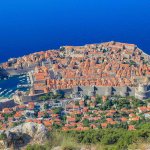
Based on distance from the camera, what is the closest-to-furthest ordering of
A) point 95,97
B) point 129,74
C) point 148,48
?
point 95,97
point 129,74
point 148,48

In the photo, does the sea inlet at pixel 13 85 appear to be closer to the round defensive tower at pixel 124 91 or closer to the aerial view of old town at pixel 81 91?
the aerial view of old town at pixel 81 91

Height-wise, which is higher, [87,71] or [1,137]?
[87,71]

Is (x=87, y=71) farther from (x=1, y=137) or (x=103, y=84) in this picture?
(x=1, y=137)

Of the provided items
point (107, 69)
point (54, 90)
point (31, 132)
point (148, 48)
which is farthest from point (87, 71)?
point (31, 132)

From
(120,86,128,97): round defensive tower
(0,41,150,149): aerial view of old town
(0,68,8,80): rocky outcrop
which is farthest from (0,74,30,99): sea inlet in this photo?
(120,86,128,97): round defensive tower

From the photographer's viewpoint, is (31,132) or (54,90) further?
(54,90)

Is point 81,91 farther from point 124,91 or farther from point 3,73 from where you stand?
point 3,73

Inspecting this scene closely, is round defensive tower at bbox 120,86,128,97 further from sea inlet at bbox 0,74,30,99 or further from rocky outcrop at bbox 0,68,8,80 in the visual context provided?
rocky outcrop at bbox 0,68,8,80
